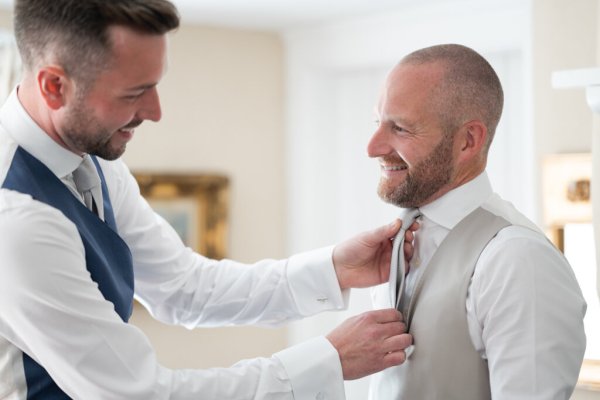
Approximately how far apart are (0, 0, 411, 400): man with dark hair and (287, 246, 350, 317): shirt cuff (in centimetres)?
26

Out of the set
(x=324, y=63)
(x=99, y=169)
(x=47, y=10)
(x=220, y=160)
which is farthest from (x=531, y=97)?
(x=47, y=10)

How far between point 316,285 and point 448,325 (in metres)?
0.48

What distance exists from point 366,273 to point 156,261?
1.78ft

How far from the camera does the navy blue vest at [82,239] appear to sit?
1.66m

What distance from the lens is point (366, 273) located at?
2027 mm

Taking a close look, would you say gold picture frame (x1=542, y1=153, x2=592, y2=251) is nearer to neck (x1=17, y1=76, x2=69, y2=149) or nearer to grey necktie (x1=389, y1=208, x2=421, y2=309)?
grey necktie (x1=389, y1=208, x2=421, y2=309)

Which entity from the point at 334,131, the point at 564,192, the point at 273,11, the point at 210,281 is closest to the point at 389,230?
the point at 210,281

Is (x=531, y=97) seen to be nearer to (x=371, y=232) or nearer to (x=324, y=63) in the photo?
(x=324, y=63)

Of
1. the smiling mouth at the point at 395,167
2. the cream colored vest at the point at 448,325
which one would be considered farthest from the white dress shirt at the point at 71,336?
the smiling mouth at the point at 395,167

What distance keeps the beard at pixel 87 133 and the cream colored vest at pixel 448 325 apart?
0.69 metres

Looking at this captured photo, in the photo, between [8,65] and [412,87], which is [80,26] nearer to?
[412,87]

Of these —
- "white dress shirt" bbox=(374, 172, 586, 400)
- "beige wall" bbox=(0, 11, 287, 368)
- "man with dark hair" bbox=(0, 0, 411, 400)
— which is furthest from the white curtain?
"white dress shirt" bbox=(374, 172, 586, 400)

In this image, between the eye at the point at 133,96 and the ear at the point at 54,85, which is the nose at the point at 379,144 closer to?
the eye at the point at 133,96

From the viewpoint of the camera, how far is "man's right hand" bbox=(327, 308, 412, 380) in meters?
1.73
